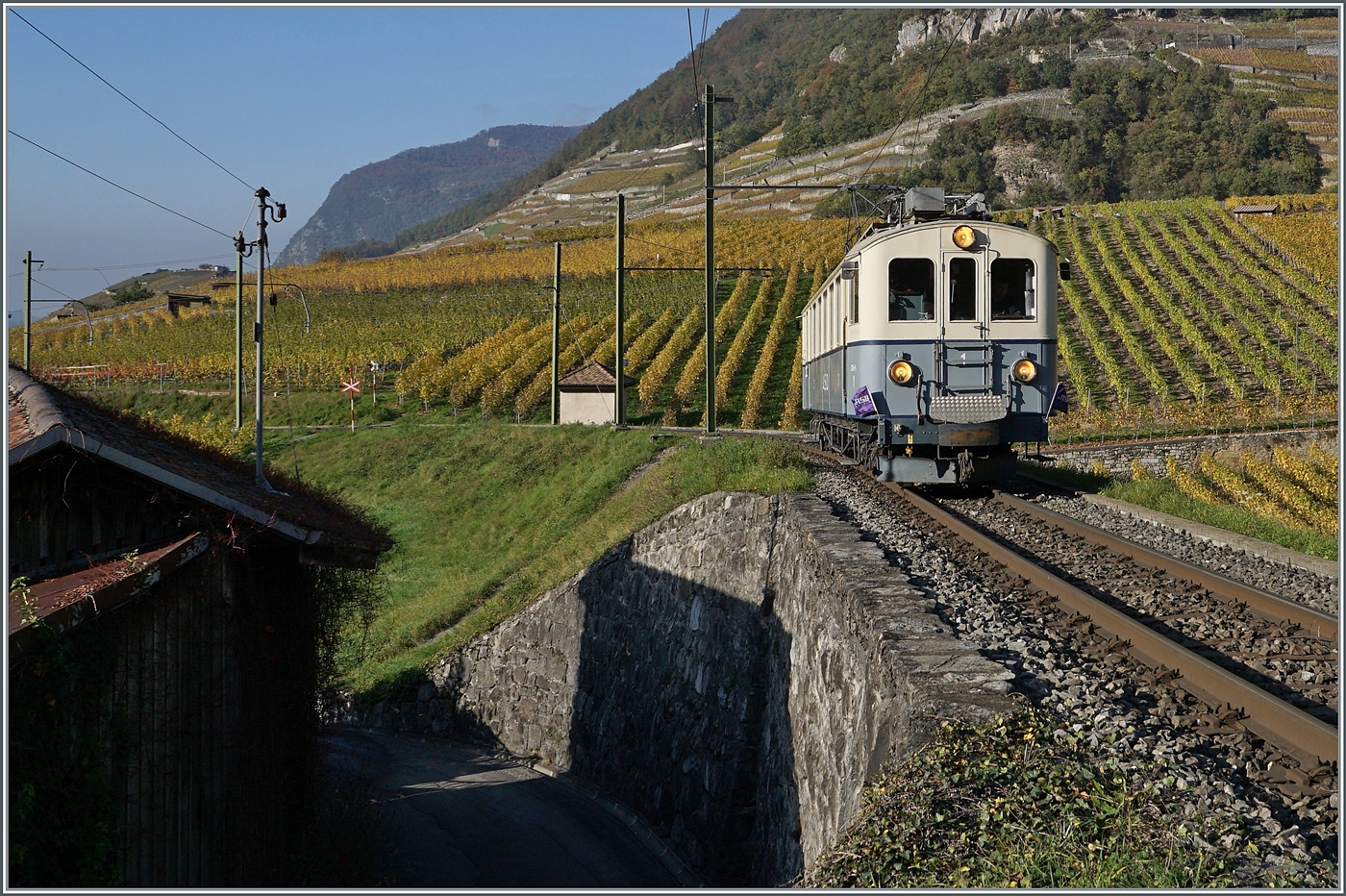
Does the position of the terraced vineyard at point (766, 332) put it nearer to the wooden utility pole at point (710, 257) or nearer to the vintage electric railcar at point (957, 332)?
the wooden utility pole at point (710, 257)

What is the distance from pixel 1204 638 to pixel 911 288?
690cm

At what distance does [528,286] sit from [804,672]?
5411cm

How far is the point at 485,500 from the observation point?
25781 mm

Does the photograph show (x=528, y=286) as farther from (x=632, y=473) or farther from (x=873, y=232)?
(x=873, y=232)

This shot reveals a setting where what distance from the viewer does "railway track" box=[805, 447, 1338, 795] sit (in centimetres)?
491

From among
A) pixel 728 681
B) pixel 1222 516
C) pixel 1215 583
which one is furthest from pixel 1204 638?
pixel 728 681

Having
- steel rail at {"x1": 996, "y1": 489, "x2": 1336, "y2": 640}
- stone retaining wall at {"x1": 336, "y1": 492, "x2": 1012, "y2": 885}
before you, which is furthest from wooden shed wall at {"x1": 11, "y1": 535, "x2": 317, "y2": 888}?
steel rail at {"x1": 996, "y1": 489, "x2": 1336, "y2": 640}

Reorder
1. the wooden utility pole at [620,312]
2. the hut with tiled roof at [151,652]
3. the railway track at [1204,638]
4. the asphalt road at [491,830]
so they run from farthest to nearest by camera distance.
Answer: the wooden utility pole at [620,312] < the asphalt road at [491,830] < the hut with tiled roof at [151,652] < the railway track at [1204,638]

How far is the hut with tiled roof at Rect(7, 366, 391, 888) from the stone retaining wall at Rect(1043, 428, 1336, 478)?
20383 mm

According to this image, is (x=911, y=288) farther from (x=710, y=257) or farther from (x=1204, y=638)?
(x=710, y=257)

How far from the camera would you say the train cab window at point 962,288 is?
507 inches

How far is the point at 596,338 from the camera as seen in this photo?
44500 mm

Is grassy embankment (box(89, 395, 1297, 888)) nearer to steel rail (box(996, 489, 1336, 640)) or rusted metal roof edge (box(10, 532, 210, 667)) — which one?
steel rail (box(996, 489, 1336, 640))

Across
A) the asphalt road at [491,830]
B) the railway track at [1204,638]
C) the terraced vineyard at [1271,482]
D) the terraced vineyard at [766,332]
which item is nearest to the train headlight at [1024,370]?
the railway track at [1204,638]
